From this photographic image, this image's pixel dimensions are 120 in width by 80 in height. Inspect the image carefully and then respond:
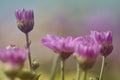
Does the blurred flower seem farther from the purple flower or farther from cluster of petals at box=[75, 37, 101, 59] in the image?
the purple flower

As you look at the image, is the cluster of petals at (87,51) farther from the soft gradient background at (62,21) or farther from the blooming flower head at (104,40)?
the soft gradient background at (62,21)

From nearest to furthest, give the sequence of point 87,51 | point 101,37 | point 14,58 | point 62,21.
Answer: point 14,58, point 87,51, point 101,37, point 62,21

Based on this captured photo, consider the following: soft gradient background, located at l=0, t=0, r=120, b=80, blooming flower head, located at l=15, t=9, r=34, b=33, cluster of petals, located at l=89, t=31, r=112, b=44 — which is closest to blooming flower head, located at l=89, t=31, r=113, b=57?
cluster of petals, located at l=89, t=31, r=112, b=44

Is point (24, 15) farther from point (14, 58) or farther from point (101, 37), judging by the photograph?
point (14, 58)

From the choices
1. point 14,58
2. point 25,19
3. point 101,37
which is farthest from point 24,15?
point 14,58

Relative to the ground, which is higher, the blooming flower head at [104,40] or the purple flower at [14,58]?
the blooming flower head at [104,40]

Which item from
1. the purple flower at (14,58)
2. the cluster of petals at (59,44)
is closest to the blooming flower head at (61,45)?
the cluster of petals at (59,44)
